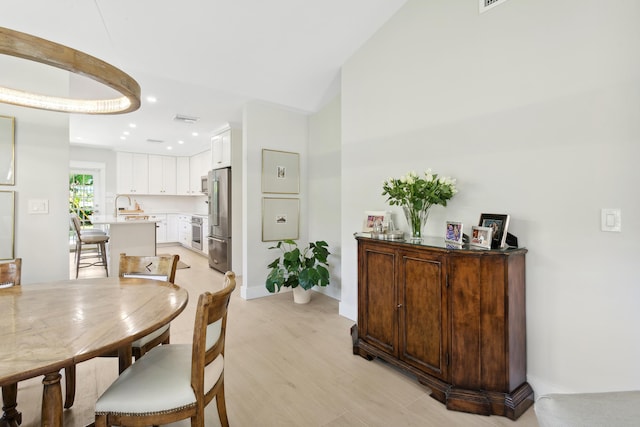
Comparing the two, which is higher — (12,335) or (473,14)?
(473,14)

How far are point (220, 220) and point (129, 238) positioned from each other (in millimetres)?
1346

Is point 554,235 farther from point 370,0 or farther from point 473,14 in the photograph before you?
point 370,0

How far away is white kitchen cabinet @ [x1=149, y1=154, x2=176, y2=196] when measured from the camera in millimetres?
7617

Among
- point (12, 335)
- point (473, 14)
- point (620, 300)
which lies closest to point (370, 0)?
point (473, 14)

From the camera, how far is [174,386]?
4.19 ft

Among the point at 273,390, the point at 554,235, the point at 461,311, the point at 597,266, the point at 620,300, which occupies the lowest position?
the point at 273,390

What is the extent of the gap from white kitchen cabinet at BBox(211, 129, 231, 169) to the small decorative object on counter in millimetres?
3407

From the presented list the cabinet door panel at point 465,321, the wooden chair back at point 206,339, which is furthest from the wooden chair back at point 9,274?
the cabinet door panel at point 465,321

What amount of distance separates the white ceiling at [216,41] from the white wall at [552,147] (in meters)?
0.88

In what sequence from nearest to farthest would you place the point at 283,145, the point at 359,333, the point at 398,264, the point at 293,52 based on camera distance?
1. the point at 398,264
2. the point at 359,333
3. the point at 293,52
4. the point at 283,145

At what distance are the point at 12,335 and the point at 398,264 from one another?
6.90 ft

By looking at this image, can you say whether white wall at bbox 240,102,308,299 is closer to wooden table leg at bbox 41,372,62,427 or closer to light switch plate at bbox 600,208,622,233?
wooden table leg at bbox 41,372,62,427

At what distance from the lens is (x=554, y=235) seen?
1.89 m

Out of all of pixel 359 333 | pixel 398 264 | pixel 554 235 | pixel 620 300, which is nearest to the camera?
pixel 620 300
